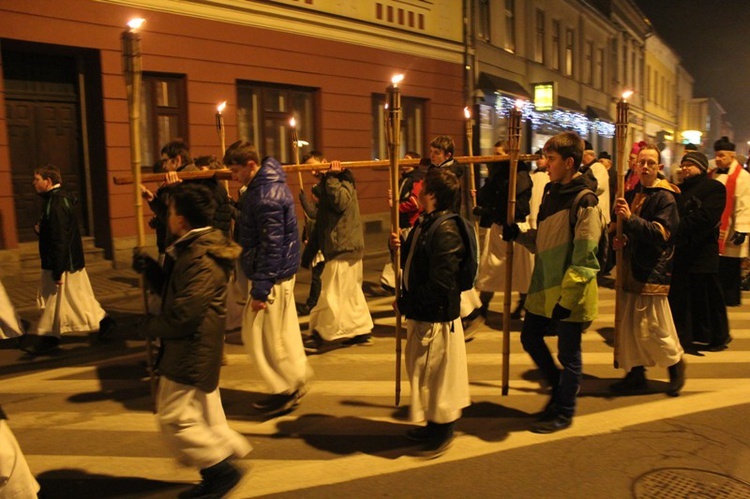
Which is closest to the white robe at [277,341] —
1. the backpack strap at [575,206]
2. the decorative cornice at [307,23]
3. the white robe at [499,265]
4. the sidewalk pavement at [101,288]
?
the backpack strap at [575,206]

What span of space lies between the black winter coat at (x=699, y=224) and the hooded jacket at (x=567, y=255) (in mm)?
2185

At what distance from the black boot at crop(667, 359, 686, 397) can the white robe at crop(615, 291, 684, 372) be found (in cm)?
8

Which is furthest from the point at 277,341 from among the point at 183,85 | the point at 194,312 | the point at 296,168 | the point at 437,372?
the point at 183,85

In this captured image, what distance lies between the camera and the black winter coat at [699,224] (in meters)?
6.30

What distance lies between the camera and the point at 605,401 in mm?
5199

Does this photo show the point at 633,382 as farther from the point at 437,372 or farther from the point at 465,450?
the point at 437,372

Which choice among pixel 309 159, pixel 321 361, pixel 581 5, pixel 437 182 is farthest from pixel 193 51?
pixel 581 5

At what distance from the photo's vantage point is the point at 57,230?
655 centimetres

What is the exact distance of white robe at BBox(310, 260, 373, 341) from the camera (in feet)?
21.9

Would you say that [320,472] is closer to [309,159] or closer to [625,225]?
[625,225]

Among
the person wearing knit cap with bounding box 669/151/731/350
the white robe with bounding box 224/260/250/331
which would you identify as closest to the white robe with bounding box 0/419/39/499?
the white robe with bounding box 224/260/250/331

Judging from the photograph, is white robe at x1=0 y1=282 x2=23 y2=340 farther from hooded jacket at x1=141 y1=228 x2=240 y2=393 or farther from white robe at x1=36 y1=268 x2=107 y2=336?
hooded jacket at x1=141 y1=228 x2=240 y2=393

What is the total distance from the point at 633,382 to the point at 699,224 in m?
1.83

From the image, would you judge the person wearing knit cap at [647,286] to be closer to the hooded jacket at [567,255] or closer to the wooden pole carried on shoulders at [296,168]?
the hooded jacket at [567,255]
